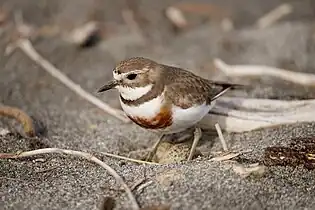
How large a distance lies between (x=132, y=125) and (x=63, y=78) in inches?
34.8

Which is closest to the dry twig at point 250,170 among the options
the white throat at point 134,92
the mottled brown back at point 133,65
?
the white throat at point 134,92

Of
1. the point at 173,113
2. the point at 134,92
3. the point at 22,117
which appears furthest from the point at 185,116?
the point at 22,117

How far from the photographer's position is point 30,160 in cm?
328

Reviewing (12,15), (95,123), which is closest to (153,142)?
(95,123)

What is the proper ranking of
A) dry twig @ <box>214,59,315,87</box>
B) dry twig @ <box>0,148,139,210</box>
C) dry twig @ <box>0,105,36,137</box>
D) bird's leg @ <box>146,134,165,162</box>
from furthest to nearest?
dry twig @ <box>214,59,315,87</box>
dry twig @ <box>0,105,36,137</box>
bird's leg @ <box>146,134,165,162</box>
dry twig @ <box>0,148,139,210</box>

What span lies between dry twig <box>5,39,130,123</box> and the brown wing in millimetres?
678

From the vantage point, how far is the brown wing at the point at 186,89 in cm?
340

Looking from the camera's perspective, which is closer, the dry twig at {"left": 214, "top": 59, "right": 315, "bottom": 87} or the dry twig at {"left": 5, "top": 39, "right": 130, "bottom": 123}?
the dry twig at {"left": 5, "top": 39, "right": 130, "bottom": 123}

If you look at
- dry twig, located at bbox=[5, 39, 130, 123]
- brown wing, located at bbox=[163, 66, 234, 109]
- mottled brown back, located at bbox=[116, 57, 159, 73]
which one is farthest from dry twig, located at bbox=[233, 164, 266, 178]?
dry twig, located at bbox=[5, 39, 130, 123]

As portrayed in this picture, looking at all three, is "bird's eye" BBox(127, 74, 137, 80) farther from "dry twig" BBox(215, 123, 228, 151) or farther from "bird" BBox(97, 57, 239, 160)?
"dry twig" BBox(215, 123, 228, 151)

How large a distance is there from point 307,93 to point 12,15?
2923 mm

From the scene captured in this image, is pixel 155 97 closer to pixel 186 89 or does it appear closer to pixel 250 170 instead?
pixel 186 89

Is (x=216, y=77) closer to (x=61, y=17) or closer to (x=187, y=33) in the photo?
(x=187, y=33)

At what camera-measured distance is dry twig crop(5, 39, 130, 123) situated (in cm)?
419
